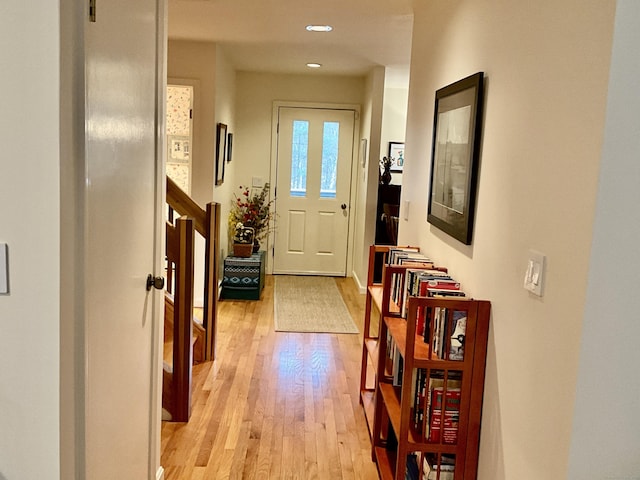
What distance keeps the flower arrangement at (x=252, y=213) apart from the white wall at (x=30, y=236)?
4862 millimetres

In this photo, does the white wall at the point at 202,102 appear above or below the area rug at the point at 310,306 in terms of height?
above

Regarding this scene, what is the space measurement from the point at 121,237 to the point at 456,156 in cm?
143

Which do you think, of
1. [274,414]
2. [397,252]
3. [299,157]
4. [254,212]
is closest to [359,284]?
[254,212]

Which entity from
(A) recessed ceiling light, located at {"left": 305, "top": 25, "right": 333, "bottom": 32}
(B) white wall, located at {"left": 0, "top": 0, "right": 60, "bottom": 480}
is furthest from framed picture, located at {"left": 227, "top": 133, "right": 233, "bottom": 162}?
(B) white wall, located at {"left": 0, "top": 0, "right": 60, "bottom": 480}

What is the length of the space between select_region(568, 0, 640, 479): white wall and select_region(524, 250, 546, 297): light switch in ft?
0.82

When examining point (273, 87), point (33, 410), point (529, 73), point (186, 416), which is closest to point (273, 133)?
point (273, 87)

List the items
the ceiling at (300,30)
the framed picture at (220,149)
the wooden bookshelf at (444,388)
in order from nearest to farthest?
1. the wooden bookshelf at (444,388)
2. the ceiling at (300,30)
3. the framed picture at (220,149)

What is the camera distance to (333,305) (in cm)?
613

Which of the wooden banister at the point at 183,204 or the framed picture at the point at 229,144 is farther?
the framed picture at the point at 229,144

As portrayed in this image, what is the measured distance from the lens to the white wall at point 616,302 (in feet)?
4.65

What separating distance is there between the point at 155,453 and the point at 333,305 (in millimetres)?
3704

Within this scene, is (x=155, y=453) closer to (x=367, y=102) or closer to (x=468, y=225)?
(x=468, y=225)

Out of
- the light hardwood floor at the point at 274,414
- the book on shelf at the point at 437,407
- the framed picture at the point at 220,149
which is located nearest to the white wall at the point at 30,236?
the book on shelf at the point at 437,407

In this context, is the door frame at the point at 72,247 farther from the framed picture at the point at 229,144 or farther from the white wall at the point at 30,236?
the framed picture at the point at 229,144
